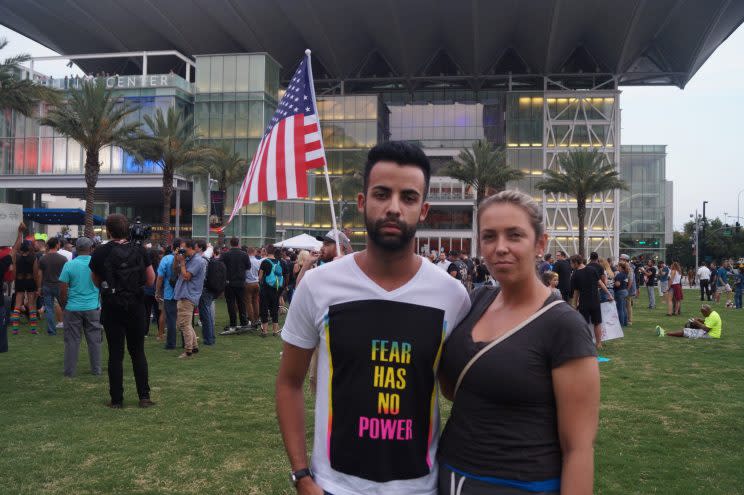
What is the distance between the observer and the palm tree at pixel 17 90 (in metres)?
23.9

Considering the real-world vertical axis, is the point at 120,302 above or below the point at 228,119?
below

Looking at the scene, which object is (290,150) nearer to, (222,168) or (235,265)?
(235,265)

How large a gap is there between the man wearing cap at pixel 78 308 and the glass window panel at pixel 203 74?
4241 centimetres

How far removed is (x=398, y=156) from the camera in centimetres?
222

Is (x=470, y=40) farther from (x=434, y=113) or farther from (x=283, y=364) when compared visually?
(x=283, y=364)

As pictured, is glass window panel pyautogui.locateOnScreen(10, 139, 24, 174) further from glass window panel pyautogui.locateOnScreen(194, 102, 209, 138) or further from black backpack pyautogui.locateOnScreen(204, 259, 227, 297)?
black backpack pyautogui.locateOnScreen(204, 259, 227, 297)

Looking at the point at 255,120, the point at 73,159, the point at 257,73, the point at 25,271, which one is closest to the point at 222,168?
the point at 255,120

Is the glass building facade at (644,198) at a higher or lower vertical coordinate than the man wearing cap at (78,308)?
higher

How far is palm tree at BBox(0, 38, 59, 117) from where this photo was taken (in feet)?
78.5

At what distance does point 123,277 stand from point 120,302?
0.31 m

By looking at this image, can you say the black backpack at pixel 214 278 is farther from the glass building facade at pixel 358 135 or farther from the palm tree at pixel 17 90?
the glass building facade at pixel 358 135

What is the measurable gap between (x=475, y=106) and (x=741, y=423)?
60699 millimetres

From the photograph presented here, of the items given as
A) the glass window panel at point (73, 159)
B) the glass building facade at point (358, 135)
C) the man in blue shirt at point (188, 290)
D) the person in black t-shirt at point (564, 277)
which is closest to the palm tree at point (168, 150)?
the glass building facade at point (358, 135)

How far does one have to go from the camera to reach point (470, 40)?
59812mm
